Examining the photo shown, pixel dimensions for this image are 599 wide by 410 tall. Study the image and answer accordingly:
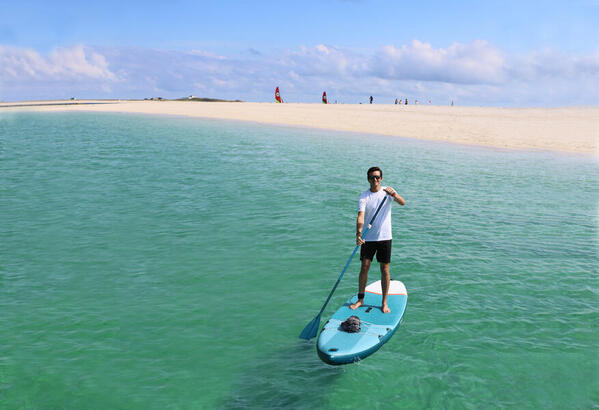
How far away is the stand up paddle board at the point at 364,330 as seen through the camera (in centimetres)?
673

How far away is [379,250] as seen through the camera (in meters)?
8.11

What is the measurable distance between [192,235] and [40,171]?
1464 centimetres

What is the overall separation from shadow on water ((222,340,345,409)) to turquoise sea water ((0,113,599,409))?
0.03m

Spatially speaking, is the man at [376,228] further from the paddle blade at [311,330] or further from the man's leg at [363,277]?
the paddle blade at [311,330]

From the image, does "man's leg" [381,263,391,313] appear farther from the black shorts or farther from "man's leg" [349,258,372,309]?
"man's leg" [349,258,372,309]

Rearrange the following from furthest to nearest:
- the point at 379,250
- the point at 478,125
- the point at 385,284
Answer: the point at 478,125 → the point at 385,284 → the point at 379,250

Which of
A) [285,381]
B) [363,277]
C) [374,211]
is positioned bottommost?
[285,381]

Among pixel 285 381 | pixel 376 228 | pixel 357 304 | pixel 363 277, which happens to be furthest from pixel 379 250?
pixel 285 381

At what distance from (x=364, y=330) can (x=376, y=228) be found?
1.82m

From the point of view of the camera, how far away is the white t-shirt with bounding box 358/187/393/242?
7781mm

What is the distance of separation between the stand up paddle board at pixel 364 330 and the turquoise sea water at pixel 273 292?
0.45 m

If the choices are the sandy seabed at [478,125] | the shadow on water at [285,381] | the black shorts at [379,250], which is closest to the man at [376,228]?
the black shorts at [379,250]

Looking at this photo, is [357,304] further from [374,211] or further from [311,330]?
[374,211]

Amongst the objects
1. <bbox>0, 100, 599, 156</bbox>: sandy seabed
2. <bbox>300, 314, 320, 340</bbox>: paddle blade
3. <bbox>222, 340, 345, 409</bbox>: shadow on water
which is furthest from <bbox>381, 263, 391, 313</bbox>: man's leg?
<bbox>0, 100, 599, 156</bbox>: sandy seabed
